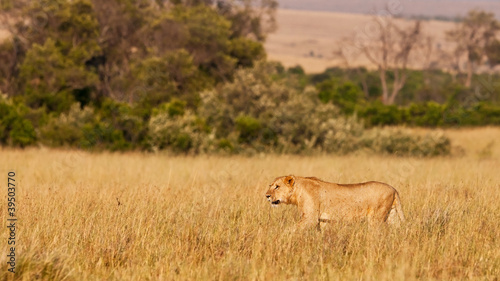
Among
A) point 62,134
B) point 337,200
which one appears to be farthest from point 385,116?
point 337,200

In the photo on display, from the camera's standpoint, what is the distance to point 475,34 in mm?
60125

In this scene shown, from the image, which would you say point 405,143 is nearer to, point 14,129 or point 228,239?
point 14,129

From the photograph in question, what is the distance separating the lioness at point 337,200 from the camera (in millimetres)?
6430

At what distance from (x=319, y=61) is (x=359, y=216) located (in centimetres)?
12772

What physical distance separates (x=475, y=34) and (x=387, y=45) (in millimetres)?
11203

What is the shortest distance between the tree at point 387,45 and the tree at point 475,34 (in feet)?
20.2

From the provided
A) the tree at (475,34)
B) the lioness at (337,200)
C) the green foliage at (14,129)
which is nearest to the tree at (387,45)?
the tree at (475,34)

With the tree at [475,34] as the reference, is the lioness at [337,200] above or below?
below

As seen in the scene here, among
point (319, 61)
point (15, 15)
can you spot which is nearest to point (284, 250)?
point (15, 15)

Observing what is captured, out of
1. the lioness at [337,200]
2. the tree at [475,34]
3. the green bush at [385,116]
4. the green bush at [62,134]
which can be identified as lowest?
the green bush at [385,116]

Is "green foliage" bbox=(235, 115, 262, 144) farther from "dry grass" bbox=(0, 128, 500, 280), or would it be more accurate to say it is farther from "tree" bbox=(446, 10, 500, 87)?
"tree" bbox=(446, 10, 500, 87)

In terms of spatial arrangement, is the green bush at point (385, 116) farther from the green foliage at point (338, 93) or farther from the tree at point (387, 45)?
the tree at point (387, 45)

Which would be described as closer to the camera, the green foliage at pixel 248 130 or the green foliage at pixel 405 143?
the green foliage at pixel 248 130

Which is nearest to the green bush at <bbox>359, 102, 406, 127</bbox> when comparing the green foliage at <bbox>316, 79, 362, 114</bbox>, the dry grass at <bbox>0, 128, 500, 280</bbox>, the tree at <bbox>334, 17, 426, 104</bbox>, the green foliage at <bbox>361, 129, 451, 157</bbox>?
the green foliage at <bbox>316, 79, 362, 114</bbox>
